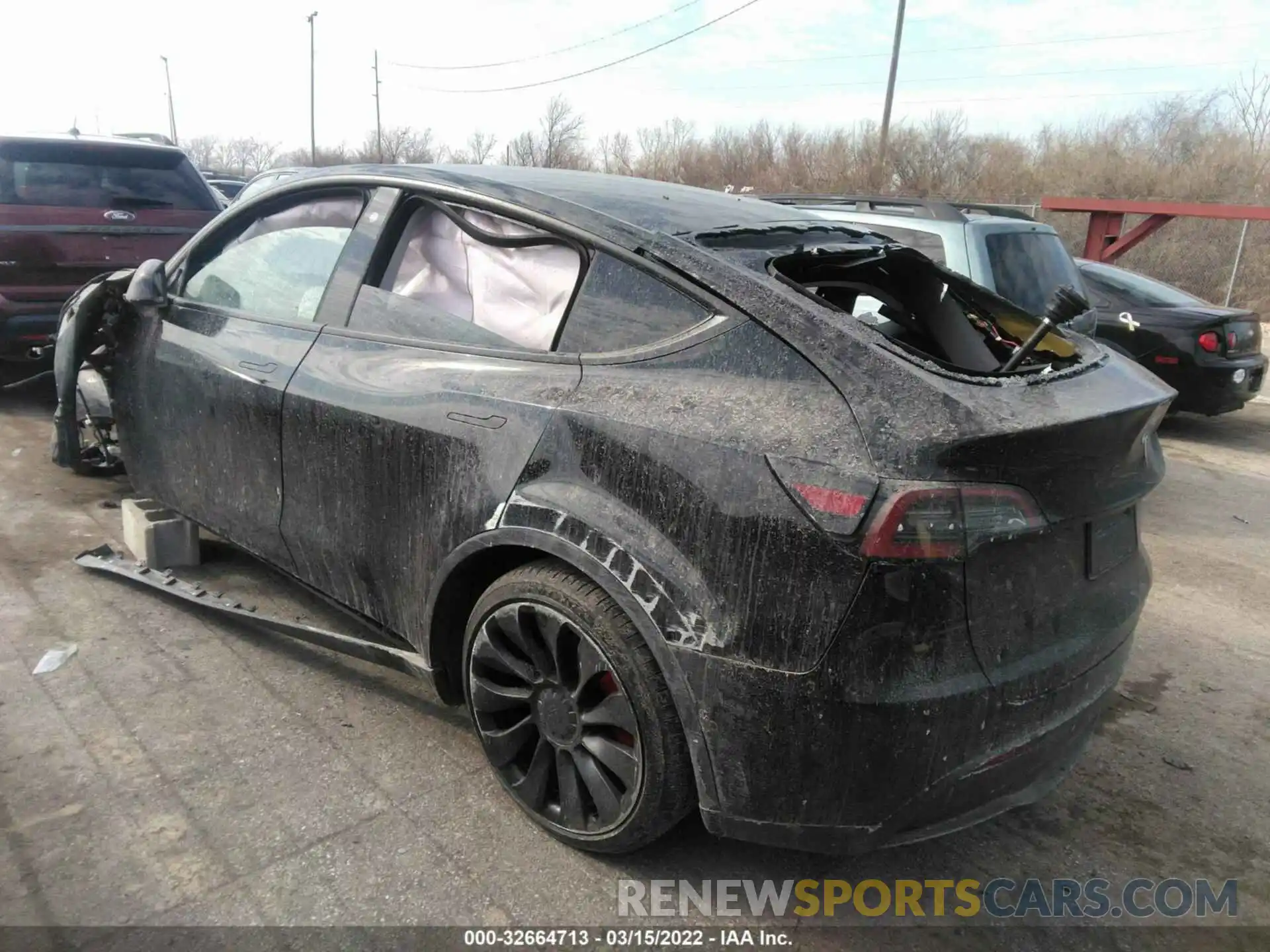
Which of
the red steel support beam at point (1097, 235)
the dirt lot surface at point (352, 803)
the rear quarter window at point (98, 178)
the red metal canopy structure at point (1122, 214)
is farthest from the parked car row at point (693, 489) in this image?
the red steel support beam at point (1097, 235)

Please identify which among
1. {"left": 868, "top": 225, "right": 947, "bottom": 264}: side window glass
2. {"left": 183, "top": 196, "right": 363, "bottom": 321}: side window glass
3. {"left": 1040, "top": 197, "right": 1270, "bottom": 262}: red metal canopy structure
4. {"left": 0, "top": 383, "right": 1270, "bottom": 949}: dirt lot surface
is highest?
{"left": 1040, "top": 197, "right": 1270, "bottom": 262}: red metal canopy structure

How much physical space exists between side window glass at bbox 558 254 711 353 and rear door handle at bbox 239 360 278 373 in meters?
1.22

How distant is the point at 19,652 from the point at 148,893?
1.56 m

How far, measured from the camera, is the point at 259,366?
3.25 meters

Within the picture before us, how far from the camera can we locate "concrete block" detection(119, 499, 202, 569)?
4.03 m

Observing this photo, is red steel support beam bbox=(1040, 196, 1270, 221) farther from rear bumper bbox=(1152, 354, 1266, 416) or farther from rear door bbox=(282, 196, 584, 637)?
rear door bbox=(282, 196, 584, 637)

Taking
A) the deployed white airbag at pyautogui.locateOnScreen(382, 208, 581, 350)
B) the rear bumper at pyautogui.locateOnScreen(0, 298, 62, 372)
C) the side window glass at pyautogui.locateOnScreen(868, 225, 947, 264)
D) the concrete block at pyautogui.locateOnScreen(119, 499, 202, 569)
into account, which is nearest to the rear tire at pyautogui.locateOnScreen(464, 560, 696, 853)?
the deployed white airbag at pyautogui.locateOnScreen(382, 208, 581, 350)

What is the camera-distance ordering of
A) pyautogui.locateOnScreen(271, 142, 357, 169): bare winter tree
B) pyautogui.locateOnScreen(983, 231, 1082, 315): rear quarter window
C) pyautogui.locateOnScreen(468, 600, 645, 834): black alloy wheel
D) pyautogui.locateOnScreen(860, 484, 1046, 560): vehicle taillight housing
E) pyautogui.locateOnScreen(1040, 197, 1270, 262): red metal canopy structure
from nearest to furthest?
pyautogui.locateOnScreen(860, 484, 1046, 560): vehicle taillight housing → pyautogui.locateOnScreen(468, 600, 645, 834): black alloy wheel → pyautogui.locateOnScreen(983, 231, 1082, 315): rear quarter window → pyautogui.locateOnScreen(1040, 197, 1270, 262): red metal canopy structure → pyautogui.locateOnScreen(271, 142, 357, 169): bare winter tree

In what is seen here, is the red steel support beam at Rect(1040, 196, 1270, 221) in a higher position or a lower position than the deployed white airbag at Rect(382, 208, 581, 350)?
higher

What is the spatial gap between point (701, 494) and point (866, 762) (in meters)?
0.66

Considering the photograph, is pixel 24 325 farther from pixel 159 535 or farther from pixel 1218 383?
pixel 1218 383

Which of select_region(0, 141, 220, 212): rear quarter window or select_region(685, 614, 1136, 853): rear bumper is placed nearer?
select_region(685, 614, 1136, 853): rear bumper

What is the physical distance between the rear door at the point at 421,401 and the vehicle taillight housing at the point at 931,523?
0.88 metres

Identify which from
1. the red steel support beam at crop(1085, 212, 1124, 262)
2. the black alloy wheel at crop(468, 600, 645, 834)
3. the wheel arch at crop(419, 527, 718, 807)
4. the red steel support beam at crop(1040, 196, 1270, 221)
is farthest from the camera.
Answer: the red steel support beam at crop(1085, 212, 1124, 262)
